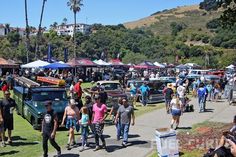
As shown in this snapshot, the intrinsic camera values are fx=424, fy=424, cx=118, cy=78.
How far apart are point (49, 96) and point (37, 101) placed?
70cm

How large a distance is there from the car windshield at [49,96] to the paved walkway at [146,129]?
2509mm

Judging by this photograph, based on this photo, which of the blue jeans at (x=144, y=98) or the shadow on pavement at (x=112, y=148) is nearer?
the shadow on pavement at (x=112, y=148)

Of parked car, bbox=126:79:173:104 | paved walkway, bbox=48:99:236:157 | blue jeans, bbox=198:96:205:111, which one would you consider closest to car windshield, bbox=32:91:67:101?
paved walkway, bbox=48:99:236:157

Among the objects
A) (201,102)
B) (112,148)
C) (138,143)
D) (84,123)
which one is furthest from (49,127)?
(201,102)

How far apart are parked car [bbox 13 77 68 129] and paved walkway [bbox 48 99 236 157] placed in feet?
7.30

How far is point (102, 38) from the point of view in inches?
4601

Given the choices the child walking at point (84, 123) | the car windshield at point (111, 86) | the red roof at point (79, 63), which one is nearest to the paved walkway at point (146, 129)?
the child walking at point (84, 123)

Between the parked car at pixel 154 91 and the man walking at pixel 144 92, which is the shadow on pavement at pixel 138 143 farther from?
the parked car at pixel 154 91

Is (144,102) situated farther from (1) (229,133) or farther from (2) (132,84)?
(1) (229,133)

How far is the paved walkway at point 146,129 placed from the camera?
1262 centimetres

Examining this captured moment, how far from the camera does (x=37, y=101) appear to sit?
17250mm

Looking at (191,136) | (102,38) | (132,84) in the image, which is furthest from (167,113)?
(102,38)

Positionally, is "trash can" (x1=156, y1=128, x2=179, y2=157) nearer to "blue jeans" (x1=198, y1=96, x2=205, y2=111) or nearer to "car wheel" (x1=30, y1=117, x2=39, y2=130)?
"car wheel" (x1=30, y1=117, x2=39, y2=130)

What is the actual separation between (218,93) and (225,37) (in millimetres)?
95585
